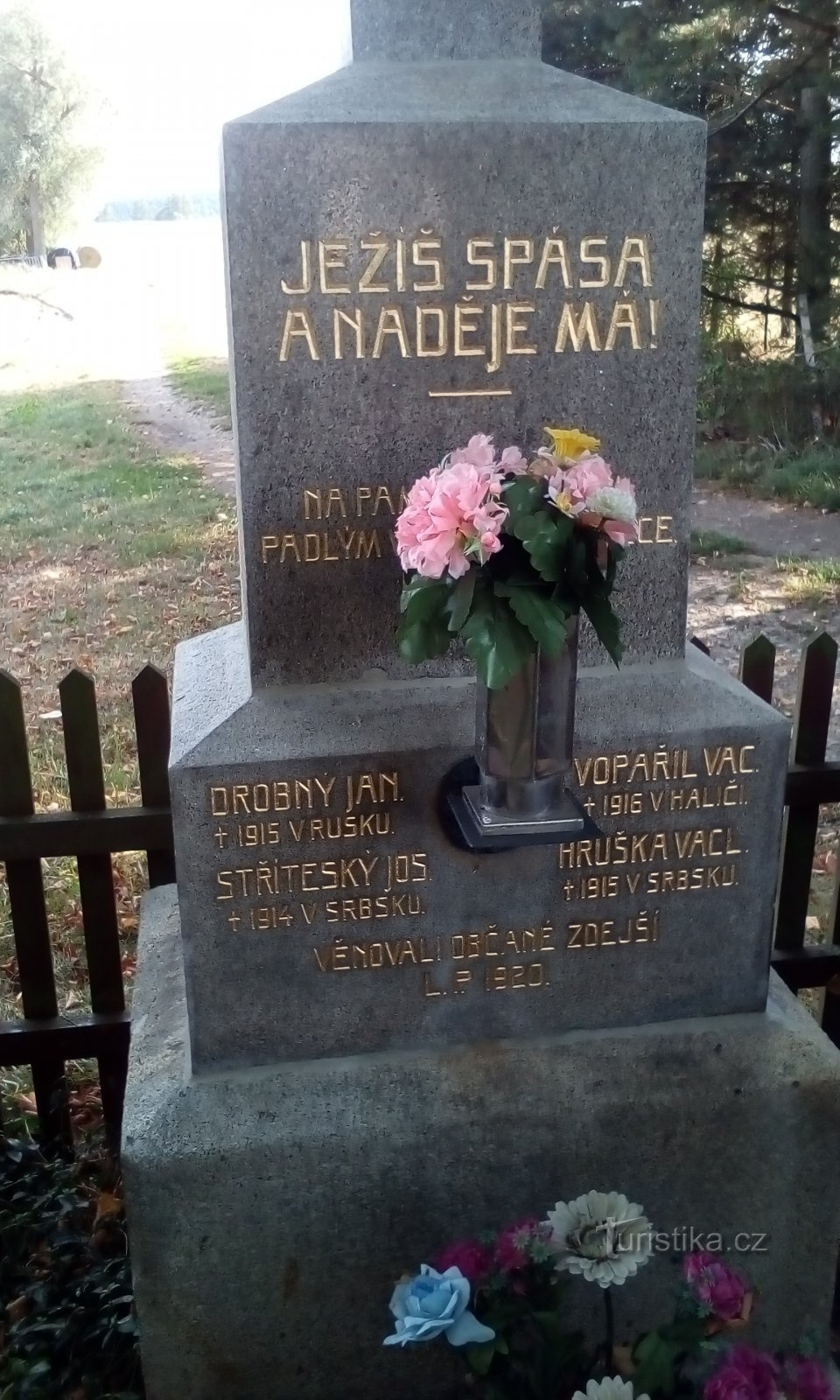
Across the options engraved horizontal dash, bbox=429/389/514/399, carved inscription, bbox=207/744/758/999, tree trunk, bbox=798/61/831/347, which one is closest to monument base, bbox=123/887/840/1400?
carved inscription, bbox=207/744/758/999

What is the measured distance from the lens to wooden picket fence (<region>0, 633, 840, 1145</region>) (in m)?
2.74

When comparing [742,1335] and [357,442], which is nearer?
[357,442]

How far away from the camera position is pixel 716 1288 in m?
1.73

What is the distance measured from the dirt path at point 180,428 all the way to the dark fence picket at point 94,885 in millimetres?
7083

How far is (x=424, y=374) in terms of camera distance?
6.75 ft

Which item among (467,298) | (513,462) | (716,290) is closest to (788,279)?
(716,290)

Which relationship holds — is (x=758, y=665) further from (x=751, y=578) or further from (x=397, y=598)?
(x=751, y=578)

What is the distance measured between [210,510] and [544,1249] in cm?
790

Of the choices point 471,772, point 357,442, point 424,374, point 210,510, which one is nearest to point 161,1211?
point 471,772

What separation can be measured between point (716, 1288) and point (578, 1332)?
1.10 feet

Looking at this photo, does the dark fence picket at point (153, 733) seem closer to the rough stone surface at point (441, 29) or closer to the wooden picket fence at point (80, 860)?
the wooden picket fence at point (80, 860)

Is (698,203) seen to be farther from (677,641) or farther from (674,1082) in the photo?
(674,1082)

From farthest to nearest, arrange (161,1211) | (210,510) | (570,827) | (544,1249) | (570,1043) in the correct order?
(210,510), (570,1043), (161,1211), (570,827), (544,1249)

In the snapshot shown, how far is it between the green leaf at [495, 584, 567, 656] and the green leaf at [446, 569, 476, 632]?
41mm
